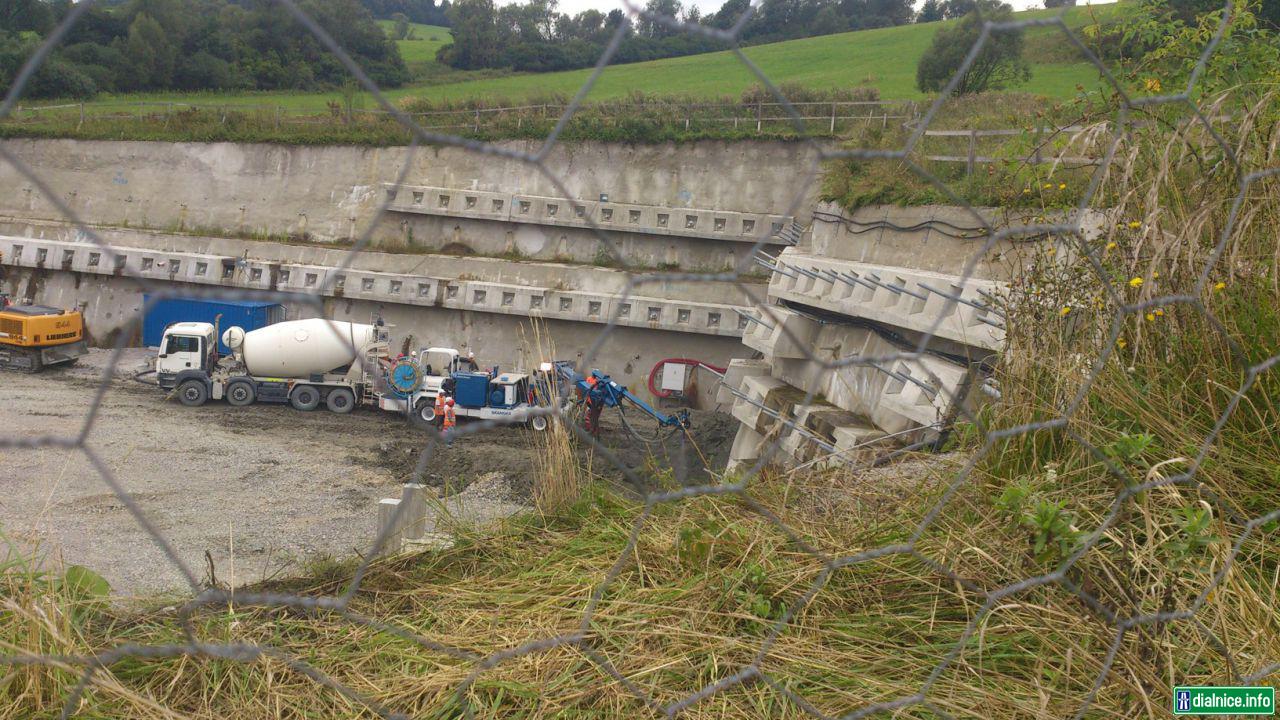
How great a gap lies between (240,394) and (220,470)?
3207mm

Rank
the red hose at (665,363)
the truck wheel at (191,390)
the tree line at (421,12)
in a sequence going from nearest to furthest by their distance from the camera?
the tree line at (421,12) → the truck wheel at (191,390) → the red hose at (665,363)

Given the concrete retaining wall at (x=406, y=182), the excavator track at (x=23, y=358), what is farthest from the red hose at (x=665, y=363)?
the excavator track at (x=23, y=358)

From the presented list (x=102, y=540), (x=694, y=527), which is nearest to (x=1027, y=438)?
(x=694, y=527)

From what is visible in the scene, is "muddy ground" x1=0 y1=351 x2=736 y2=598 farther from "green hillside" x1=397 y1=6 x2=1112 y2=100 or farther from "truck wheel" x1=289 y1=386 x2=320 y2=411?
"green hillside" x1=397 y1=6 x2=1112 y2=100

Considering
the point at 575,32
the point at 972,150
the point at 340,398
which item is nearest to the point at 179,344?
the point at 340,398

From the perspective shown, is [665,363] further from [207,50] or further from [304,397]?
[207,50]

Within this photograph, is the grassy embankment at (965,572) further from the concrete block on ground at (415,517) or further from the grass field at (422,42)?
the grass field at (422,42)

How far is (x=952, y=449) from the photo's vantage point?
193 cm

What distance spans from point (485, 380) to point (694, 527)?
814 centimetres

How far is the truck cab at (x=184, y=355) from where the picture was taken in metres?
10.0

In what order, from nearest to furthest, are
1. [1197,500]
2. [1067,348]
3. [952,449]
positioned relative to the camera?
[1197,500] → [1067,348] → [952,449]

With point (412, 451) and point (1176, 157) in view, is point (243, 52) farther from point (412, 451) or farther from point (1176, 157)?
point (412, 451)

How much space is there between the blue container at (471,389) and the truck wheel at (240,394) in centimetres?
268

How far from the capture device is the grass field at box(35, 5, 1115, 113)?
187cm
